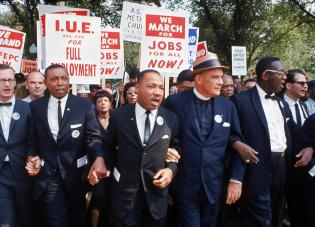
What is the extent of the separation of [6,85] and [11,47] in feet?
A: 12.2

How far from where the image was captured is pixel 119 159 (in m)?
4.06

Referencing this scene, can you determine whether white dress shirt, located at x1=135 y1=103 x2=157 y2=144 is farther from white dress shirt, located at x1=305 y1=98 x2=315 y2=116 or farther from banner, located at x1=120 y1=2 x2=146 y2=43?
banner, located at x1=120 y1=2 x2=146 y2=43

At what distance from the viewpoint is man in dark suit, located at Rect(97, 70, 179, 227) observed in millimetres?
3975

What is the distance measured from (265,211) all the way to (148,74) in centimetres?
204

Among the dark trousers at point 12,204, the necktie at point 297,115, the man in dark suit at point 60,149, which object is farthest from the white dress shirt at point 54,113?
the necktie at point 297,115

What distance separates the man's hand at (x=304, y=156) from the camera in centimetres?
491

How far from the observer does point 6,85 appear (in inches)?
184

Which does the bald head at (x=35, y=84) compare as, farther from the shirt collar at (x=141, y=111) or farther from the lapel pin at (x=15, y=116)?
the shirt collar at (x=141, y=111)

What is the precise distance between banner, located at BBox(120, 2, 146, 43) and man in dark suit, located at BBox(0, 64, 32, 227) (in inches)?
203

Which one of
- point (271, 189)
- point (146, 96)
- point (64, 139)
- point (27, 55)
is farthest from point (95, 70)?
point (27, 55)

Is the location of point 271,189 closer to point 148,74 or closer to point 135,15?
point 148,74

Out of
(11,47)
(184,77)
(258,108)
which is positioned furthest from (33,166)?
(11,47)

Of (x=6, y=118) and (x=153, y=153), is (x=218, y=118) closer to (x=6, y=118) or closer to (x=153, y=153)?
(x=153, y=153)

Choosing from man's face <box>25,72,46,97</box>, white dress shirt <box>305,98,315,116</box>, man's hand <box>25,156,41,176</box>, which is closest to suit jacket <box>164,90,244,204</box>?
man's hand <box>25,156,41,176</box>
